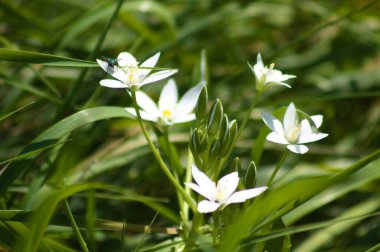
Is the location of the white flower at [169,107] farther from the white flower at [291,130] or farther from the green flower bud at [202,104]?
the white flower at [291,130]

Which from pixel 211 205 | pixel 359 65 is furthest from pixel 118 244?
pixel 359 65

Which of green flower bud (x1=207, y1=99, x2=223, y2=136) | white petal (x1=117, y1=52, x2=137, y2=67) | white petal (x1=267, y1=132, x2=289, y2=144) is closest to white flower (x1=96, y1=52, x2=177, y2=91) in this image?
white petal (x1=117, y1=52, x2=137, y2=67)

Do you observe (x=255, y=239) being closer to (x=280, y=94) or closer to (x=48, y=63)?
(x=48, y=63)

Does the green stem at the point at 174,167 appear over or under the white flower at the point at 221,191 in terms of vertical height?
over

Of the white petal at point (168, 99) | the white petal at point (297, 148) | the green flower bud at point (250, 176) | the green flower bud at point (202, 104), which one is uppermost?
the white petal at point (168, 99)

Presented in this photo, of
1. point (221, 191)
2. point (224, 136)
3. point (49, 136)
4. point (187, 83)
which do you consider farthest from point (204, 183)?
point (187, 83)

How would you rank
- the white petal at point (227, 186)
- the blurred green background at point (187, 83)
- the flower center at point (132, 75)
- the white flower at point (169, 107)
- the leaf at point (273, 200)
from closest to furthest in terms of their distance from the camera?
the leaf at point (273, 200)
the white petal at point (227, 186)
the flower center at point (132, 75)
the white flower at point (169, 107)
the blurred green background at point (187, 83)

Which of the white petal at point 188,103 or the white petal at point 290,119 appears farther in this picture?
the white petal at point 188,103

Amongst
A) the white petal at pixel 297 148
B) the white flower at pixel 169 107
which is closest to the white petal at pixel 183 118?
the white flower at pixel 169 107
